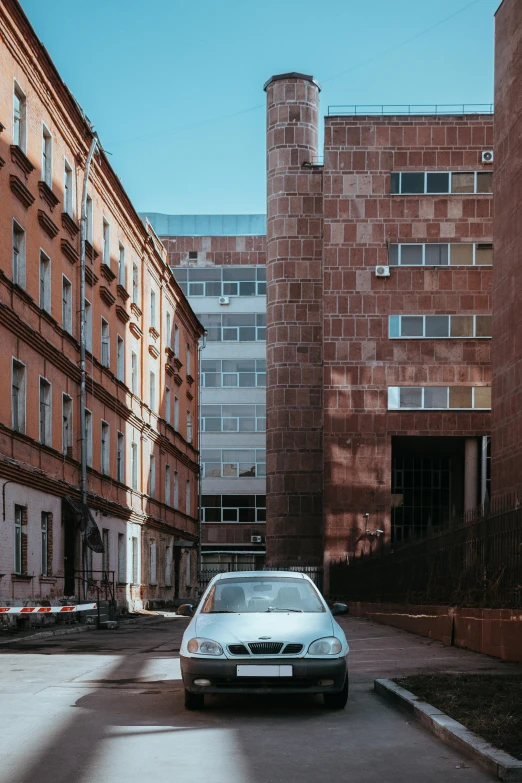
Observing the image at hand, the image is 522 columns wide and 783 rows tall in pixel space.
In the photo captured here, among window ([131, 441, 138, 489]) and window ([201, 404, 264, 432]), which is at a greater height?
window ([201, 404, 264, 432])

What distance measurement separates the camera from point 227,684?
944 cm

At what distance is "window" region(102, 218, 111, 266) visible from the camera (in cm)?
3331

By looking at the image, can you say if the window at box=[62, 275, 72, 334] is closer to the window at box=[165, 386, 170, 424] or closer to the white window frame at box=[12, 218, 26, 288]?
the white window frame at box=[12, 218, 26, 288]

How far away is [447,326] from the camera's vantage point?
41.7m

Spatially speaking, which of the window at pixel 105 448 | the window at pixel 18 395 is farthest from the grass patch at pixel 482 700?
the window at pixel 105 448

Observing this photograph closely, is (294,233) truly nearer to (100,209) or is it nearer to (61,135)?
(100,209)

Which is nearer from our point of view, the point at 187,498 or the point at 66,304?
the point at 66,304

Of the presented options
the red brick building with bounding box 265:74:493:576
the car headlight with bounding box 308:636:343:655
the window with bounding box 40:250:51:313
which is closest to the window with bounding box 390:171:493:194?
the red brick building with bounding box 265:74:493:576

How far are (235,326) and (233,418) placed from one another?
5.74m

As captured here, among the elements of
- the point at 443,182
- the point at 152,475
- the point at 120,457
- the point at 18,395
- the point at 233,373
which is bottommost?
the point at 152,475

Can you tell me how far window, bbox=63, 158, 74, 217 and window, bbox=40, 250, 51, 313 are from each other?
2.55 m

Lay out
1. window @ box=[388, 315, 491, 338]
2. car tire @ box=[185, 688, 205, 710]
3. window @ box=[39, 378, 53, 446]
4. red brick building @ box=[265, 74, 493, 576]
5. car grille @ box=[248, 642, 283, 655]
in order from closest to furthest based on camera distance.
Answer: car grille @ box=[248, 642, 283, 655], car tire @ box=[185, 688, 205, 710], window @ box=[39, 378, 53, 446], red brick building @ box=[265, 74, 493, 576], window @ box=[388, 315, 491, 338]

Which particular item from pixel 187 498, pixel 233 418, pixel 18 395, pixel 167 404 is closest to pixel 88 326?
pixel 18 395

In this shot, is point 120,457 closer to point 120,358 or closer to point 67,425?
point 120,358
